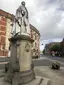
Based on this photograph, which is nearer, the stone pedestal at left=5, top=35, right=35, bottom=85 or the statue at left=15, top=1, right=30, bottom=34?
the stone pedestal at left=5, top=35, right=35, bottom=85

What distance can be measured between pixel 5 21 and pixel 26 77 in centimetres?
3381

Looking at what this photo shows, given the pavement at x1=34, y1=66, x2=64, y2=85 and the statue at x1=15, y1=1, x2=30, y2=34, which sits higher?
the statue at x1=15, y1=1, x2=30, y2=34

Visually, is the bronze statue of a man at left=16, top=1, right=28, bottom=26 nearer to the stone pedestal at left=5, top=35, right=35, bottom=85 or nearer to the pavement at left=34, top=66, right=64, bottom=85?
the stone pedestal at left=5, top=35, right=35, bottom=85

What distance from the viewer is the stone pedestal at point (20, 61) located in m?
7.71

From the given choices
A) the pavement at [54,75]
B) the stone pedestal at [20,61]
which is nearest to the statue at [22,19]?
the stone pedestal at [20,61]

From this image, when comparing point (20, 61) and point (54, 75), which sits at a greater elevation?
point (20, 61)

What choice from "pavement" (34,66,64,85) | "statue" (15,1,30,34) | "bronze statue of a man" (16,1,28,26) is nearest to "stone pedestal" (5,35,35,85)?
"statue" (15,1,30,34)

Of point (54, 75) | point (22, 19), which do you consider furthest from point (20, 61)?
point (54, 75)

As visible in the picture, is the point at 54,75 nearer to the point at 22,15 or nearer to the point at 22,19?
the point at 22,19

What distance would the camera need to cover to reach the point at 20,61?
8.05m

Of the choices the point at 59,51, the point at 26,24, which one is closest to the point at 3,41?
the point at 26,24

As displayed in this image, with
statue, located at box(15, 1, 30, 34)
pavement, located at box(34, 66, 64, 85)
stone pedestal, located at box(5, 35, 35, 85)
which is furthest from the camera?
pavement, located at box(34, 66, 64, 85)

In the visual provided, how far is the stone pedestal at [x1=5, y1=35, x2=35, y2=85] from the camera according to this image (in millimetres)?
7712

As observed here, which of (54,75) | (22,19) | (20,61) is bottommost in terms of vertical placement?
(54,75)
